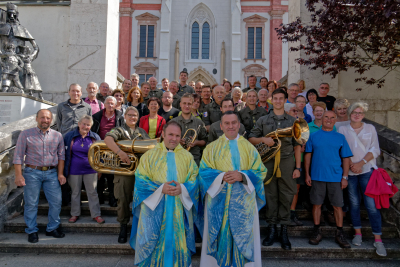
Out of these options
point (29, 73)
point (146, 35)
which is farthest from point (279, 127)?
point (146, 35)

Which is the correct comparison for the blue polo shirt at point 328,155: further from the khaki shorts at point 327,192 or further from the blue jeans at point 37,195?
the blue jeans at point 37,195

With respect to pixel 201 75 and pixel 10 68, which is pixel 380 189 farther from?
pixel 201 75

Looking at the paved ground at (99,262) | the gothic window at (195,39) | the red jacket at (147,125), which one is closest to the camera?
the paved ground at (99,262)

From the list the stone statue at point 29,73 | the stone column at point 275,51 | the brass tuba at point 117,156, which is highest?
the stone column at point 275,51

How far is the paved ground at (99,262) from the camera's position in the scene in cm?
365

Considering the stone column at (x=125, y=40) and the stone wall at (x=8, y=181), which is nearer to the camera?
the stone wall at (x=8, y=181)

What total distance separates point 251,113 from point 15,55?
6.32 metres

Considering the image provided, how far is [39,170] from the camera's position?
4.17 metres

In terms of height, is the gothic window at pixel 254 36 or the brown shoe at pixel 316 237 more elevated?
the gothic window at pixel 254 36

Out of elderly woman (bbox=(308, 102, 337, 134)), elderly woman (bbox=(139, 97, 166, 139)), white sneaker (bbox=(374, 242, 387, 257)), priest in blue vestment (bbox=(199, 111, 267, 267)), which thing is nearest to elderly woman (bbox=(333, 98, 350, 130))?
elderly woman (bbox=(308, 102, 337, 134))

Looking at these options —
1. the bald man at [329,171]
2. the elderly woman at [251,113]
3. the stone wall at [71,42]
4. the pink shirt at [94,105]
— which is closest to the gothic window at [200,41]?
the stone wall at [71,42]

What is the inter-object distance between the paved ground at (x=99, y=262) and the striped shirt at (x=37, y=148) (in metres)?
1.28

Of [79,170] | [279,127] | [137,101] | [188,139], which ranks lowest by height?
A: [79,170]

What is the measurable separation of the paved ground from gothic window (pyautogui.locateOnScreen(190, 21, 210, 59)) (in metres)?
23.1
